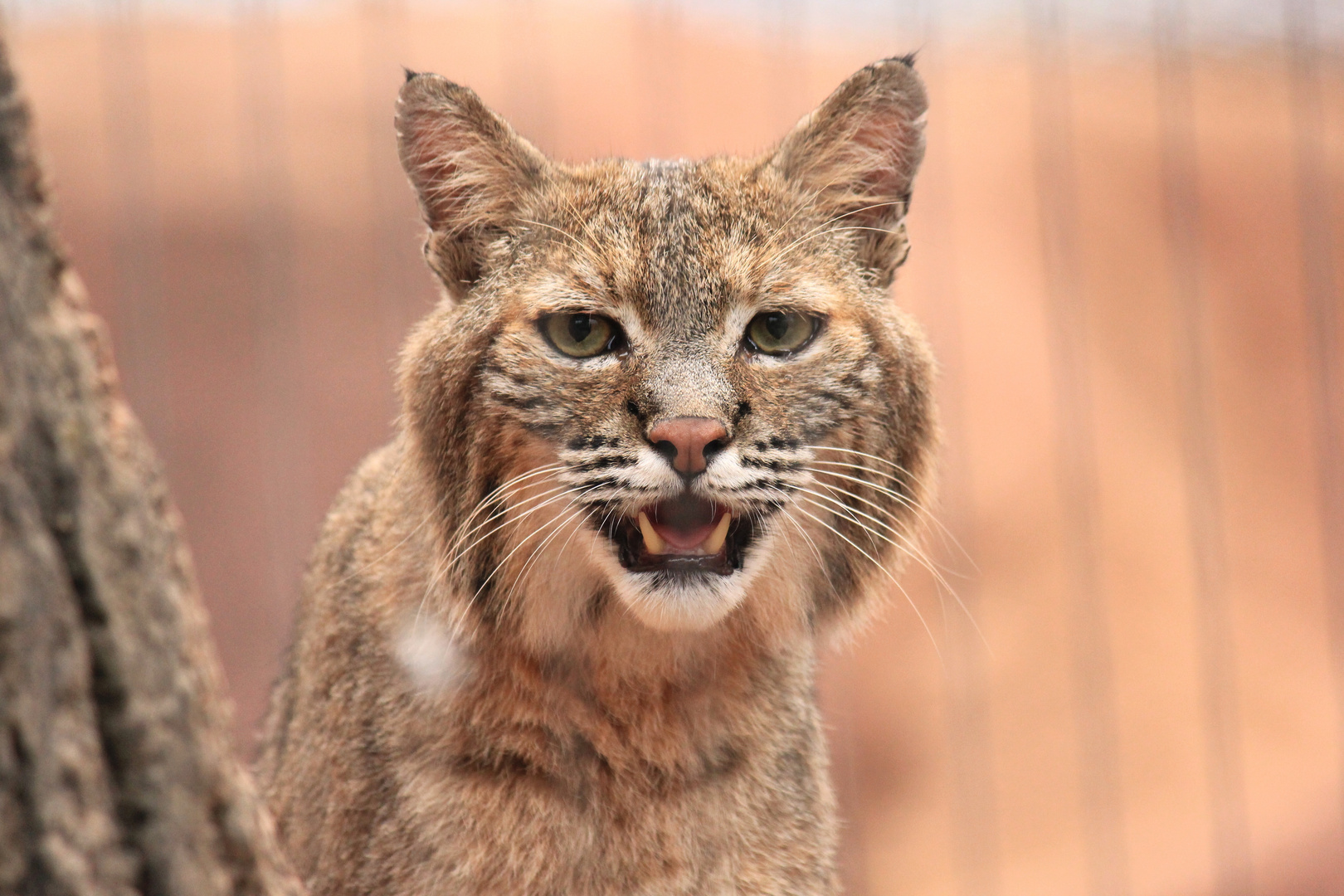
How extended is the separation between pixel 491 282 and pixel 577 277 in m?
0.27

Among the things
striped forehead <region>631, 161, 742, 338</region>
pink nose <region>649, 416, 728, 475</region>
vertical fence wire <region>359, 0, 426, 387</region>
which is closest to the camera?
pink nose <region>649, 416, 728, 475</region>

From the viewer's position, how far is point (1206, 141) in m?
10.7

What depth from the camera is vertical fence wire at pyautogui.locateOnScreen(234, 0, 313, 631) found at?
8711 millimetres

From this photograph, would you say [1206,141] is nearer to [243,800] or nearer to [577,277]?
[577,277]

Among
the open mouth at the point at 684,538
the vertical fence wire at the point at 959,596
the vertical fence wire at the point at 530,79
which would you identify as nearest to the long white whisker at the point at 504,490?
the open mouth at the point at 684,538

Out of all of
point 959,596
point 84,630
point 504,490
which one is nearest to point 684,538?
point 504,490

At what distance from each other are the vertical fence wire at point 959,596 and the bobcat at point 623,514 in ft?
14.6

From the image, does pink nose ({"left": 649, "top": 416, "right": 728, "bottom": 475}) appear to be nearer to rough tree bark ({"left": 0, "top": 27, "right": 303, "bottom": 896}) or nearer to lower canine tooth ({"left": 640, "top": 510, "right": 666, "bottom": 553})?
lower canine tooth ({"left": 640, "top": 510, "right": 666, "bottom": 553})

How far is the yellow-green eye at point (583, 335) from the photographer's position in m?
3.16

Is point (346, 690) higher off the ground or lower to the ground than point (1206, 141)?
lower

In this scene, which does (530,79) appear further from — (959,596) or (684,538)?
(684,538)

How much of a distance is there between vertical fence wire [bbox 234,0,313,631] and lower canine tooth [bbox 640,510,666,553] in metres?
5.98

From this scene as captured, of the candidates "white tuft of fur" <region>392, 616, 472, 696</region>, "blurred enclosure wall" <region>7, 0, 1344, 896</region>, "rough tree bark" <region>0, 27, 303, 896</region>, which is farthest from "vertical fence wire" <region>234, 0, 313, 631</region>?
"rough tree bark" <region>0, 27, 303, 896</region>

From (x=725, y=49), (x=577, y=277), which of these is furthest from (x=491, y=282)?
(x=725, y=49)
